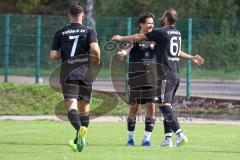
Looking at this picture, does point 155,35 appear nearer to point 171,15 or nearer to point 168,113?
point 171,15

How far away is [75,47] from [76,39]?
127 millimetres

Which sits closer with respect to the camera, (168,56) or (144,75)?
(168,56)

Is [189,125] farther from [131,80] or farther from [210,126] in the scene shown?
[131,80]

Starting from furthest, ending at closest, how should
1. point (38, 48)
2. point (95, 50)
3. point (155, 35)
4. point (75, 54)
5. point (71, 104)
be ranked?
point (38, 48)
point (155, 35)
point (75, 54)
point (71, 104)
point (95, 50)

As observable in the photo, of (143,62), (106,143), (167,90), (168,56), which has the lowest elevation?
(106,143)

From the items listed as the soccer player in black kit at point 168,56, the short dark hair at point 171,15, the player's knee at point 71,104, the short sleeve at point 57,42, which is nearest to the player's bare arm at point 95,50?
the short sleeve at point 57,42

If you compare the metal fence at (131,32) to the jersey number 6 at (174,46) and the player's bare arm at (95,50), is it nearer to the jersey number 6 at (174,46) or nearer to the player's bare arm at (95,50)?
the jersey number 6 at (174,46)

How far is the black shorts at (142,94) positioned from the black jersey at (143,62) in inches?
4.4

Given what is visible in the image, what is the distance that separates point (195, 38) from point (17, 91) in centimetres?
585

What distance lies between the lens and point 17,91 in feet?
84.0

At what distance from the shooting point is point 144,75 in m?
14.6

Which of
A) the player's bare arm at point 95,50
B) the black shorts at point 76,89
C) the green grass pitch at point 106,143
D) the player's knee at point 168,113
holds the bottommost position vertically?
the green grass pitch at point 106,143

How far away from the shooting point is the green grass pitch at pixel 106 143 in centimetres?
1185

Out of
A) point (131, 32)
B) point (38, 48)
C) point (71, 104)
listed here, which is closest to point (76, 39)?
point (71, 104)
